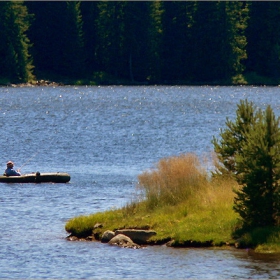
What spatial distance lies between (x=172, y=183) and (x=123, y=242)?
3.04 meters

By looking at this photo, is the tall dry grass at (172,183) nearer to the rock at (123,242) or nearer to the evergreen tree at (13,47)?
the rock at (123,242)

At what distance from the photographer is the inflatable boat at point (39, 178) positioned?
4156cm

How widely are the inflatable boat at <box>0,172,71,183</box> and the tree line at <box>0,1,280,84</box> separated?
8892 cm

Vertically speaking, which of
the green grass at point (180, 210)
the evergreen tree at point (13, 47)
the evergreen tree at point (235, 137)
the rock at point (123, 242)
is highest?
the evergreen tree at point (13, 47)

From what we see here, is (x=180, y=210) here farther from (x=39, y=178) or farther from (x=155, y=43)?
(x=155, y=43)

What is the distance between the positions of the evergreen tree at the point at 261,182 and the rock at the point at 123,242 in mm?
2930

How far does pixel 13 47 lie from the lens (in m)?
124

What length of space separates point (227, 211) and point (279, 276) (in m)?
4.94

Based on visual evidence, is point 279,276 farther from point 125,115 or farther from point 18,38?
point 18,38

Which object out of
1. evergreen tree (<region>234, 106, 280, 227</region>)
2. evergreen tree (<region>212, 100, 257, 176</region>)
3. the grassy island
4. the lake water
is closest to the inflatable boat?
the lake water

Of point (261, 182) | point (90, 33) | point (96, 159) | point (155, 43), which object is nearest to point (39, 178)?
point (96, 159)

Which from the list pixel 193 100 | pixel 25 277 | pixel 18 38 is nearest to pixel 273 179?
pixel 25 277

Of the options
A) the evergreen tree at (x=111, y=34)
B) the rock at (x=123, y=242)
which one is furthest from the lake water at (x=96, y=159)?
the evergreen tree at (x=111, y=34)

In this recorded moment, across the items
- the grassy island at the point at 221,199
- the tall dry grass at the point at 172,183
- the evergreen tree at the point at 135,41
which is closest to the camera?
the grassy island at the point at 221,199
